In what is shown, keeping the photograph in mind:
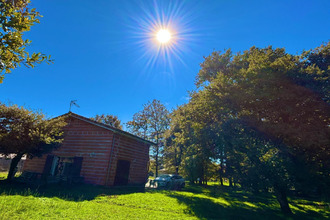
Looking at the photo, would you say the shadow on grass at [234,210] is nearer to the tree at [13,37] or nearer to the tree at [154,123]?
the tree at [13,37]

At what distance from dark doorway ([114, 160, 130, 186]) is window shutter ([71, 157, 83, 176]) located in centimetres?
334

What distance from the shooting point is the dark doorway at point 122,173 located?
Answer: 1477cm

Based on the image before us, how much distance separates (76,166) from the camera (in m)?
14.9

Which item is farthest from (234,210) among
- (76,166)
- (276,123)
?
(76,166)

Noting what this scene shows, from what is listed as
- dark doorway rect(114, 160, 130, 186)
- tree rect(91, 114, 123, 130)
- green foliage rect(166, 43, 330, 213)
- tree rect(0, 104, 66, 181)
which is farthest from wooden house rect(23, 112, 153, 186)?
tree rect(91, 114, 123, 130)

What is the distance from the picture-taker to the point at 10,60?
3678 millimetres

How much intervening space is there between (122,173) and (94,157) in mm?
2874

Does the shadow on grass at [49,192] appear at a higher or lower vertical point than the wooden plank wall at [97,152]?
lower

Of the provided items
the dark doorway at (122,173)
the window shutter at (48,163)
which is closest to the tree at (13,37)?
the dark doorway at (122,173)

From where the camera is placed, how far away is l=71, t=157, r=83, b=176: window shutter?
14.7 metres

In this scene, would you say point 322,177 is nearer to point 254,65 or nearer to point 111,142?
point 254,65

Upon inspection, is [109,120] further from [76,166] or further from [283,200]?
[283,200]

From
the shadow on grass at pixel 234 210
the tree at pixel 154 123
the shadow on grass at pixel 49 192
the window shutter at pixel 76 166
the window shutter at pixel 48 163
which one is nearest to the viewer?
the shadow on grass at pixel 49 192

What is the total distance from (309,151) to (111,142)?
14284 mm
